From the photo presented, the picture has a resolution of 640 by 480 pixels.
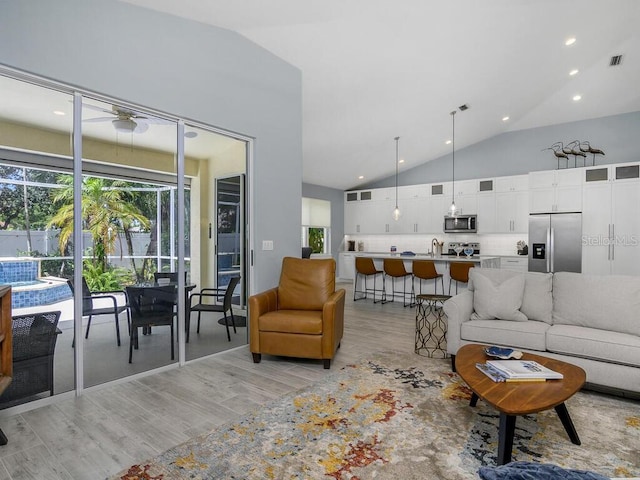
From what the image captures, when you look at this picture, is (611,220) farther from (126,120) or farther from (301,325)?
(126,120)

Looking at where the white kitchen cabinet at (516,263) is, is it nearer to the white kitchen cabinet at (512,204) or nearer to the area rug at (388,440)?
the white kitchen cabinet at (512,204)

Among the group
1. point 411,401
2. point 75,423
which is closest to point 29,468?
point 75,423

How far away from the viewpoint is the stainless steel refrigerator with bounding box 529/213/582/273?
6.57 m

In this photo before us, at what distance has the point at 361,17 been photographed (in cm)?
354

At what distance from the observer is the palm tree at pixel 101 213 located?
2.74 metres

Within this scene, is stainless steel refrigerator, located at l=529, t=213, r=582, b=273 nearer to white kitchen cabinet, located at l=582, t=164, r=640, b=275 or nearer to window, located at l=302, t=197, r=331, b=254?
white kitchen cabinet, located at l=582, t=164, r=640, b=275

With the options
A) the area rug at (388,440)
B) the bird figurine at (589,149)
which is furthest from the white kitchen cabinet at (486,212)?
the area rug at (388,440)

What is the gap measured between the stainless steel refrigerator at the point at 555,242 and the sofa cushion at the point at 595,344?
435 cm

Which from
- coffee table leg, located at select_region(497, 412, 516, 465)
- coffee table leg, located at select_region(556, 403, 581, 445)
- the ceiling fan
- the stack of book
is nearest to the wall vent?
the stack of book

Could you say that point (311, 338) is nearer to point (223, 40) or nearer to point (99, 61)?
point (99, 61)

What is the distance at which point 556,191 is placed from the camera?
22.4 feet

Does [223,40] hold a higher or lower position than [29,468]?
higher

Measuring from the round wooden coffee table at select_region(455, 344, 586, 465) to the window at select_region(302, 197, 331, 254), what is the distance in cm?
730

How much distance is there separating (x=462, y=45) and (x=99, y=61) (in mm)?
3890
